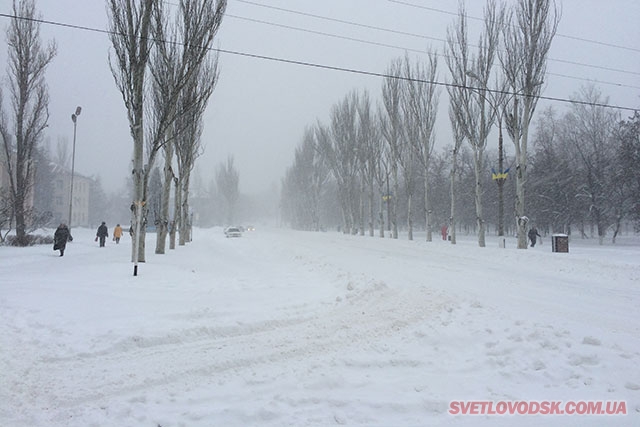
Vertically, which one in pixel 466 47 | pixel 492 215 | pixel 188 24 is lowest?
pixel 492 215

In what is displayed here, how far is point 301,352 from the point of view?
5.61 meters

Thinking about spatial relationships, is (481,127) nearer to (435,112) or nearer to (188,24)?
(435,112)

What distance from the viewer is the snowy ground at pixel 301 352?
404 cm

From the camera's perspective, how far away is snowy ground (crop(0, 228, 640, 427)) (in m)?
4.04

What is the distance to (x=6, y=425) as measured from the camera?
370 centimetres

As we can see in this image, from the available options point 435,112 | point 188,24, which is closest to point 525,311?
point 188,24

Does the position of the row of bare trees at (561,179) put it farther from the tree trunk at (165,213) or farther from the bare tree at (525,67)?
the tree trunk at (165,213)

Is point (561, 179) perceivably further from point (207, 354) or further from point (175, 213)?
point (207, 354)

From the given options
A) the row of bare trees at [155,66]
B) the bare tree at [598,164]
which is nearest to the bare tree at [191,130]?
the row of bare trees at [155,66]

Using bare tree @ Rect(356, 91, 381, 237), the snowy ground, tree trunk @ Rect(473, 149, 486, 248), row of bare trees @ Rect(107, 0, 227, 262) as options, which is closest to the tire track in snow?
the snowy ground

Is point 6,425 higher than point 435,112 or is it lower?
lower

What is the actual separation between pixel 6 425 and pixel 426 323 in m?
5.57

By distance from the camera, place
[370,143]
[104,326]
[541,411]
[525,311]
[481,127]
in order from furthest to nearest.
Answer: [370,143], [481,127], [525,311], [104,326], [541,411]

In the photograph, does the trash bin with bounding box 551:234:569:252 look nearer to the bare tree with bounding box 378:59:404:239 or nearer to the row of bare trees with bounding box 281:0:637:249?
the row of bare trees with bounding box 281:0:637:249
